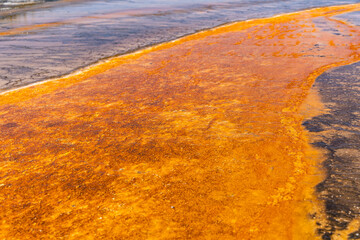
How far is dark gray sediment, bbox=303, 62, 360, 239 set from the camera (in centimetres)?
310

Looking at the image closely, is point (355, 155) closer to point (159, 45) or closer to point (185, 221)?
point (185, 221)

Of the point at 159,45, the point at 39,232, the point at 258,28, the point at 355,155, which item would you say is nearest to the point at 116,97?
the point at 39,232

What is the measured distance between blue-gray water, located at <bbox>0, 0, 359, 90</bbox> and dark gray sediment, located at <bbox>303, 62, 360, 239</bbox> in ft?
19.3

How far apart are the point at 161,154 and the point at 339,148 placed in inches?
90.0

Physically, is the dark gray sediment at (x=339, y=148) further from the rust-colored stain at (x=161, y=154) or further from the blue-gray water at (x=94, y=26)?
the blue-gray water at (x=94, y=26)

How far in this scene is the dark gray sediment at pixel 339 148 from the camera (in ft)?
10.2

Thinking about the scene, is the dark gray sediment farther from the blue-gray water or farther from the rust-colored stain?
the blue-gray water

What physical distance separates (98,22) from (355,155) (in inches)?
484

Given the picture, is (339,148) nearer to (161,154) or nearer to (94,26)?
(161,154)

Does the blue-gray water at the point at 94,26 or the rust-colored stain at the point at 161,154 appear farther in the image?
the blue-gray water at the point at 94,26

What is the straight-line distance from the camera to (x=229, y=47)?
9.98 meters

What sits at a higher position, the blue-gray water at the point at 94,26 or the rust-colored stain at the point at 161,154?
the blue-gray water at the point at 94,26

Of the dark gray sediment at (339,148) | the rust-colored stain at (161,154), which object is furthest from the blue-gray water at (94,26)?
the dark gray sediment at (339,148)

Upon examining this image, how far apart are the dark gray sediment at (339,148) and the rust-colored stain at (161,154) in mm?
188
